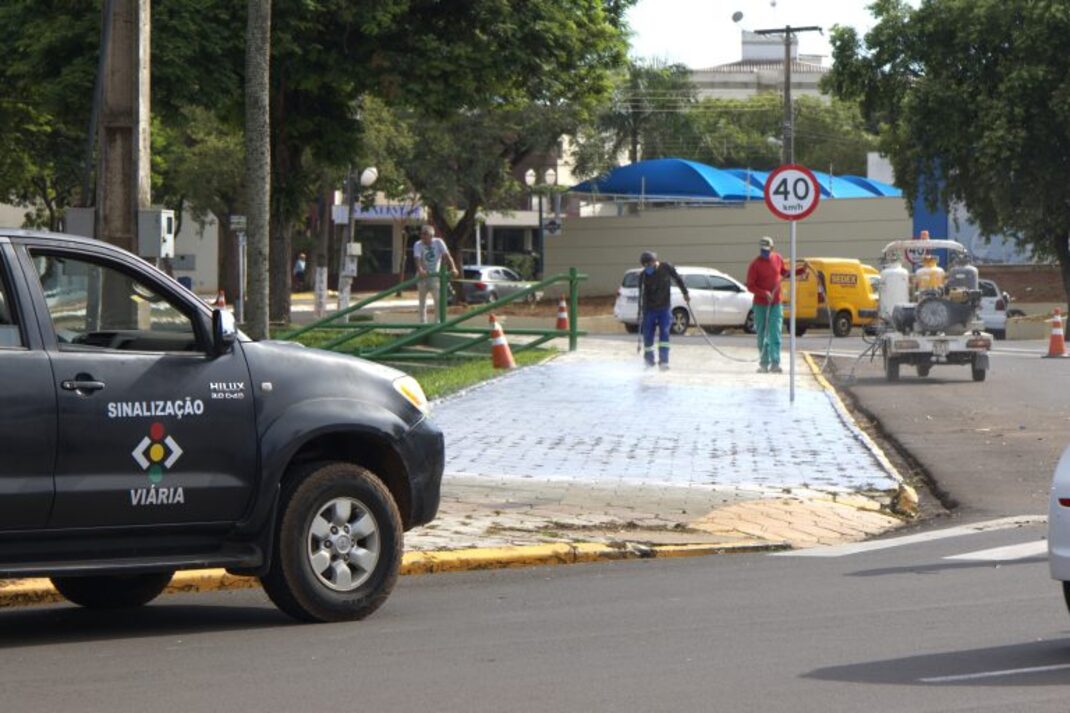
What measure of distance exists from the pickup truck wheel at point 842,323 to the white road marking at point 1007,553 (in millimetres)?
33437

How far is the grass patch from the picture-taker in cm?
2250

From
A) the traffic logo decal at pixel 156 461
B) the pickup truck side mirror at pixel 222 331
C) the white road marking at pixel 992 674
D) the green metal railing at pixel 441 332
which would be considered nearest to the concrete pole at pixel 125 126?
the pickup truck side mirror at pixel 222 331

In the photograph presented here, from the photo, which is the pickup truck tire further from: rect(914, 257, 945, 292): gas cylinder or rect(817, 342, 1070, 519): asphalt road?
rect(914, 257, 945, 292): gas cylinder

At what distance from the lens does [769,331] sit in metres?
27.2

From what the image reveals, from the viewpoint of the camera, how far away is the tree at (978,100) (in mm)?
48906

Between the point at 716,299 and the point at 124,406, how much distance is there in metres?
37.8

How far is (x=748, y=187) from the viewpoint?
6419 cm

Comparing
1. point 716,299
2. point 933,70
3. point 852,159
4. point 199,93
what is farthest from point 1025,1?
point 852,159

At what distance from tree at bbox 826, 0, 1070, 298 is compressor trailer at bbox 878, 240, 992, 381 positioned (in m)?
22.7

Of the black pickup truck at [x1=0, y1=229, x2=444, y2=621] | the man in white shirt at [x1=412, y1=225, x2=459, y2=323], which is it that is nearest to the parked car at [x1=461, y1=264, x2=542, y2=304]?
the man in white shirt at [x1=412, y1=225, x2=459, y2=323]

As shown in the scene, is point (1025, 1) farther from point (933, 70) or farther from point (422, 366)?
point (422, 366)

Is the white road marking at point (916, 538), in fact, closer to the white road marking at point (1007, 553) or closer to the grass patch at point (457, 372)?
the white road marking at point (1007, 553)

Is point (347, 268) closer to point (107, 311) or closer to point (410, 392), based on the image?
point (410, 392)

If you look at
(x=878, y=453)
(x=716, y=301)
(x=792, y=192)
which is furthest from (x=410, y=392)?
→ (x=716, y=301)
